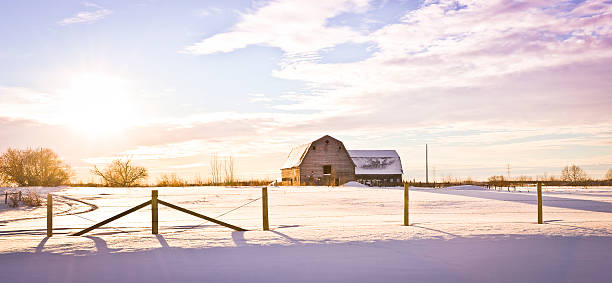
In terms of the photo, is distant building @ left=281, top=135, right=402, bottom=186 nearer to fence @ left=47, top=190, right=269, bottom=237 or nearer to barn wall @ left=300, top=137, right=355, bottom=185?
barn wall @ left=300, top=137, right=355, bottom=185

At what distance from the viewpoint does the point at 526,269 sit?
9703mm

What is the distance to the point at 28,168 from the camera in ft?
203

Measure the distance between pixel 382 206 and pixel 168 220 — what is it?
11119 mm

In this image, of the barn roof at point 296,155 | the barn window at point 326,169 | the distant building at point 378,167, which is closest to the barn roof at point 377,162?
the distant building at point 378,167

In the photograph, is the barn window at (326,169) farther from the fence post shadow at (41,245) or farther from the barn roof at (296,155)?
the fence post shadow at (41,245)

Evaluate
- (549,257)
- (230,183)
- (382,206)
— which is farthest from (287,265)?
(230,183)

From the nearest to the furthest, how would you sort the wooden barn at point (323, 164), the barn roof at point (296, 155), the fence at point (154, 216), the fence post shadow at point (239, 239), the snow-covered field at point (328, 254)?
the snow-covered field at point (328, 254)
the fence post shadow at point (239, 239)
the fence at point (154, 216)
the wooden barn at point (323, 164)
the barn roof at point (296, 155)

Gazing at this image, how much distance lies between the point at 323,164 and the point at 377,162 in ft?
41.3

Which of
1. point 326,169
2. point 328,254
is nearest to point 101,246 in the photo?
point 328,254

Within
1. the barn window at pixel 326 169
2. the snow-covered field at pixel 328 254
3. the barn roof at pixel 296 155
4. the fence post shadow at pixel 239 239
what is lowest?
the snow-covered field at pixel 328 254

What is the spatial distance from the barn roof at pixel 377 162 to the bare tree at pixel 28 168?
3963 cm

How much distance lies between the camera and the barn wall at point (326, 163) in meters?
A: 58.7

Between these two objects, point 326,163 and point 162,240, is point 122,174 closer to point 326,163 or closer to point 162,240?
point 326,163

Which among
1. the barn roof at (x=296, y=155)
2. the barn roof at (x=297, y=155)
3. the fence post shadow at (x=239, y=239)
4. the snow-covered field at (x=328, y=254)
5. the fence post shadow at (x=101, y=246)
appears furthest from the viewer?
the barn roof at (x=296, y=155)
